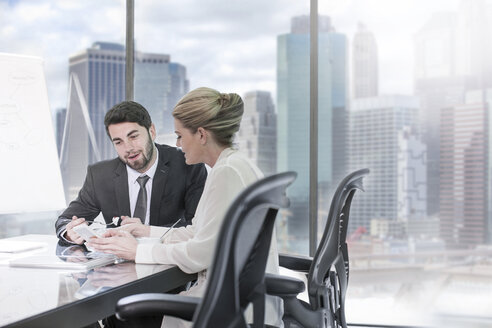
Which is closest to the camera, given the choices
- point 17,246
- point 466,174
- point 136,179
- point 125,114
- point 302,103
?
point 17,246

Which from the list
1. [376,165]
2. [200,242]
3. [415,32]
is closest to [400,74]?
[415,32]

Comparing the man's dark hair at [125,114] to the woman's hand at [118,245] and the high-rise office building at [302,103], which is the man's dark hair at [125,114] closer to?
the woman's hand at [118,245]

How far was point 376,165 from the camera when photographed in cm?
454

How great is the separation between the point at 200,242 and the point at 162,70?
9.17ft

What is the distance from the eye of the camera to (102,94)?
4.72 m

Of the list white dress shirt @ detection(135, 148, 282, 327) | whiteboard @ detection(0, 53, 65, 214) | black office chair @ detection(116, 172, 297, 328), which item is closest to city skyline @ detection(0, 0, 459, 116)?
whiteboard @ detection(0, 53, 65, 214)

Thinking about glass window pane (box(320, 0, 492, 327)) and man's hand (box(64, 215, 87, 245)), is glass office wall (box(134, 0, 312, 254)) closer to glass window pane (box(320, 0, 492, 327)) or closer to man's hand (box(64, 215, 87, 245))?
glass window pane (box(320, 0, 492, 327))

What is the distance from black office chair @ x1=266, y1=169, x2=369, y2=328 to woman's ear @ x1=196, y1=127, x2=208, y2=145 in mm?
557

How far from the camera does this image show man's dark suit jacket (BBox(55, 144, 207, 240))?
3.01 metres

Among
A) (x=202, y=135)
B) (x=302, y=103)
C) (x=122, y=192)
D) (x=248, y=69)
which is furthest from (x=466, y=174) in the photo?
(x=202, y=135)

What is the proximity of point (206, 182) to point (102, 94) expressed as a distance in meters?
2.96

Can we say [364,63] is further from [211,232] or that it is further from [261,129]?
[211,232]

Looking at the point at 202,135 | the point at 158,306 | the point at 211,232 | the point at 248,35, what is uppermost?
the point at 248,35

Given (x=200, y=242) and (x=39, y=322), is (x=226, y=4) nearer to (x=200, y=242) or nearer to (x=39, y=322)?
(x=200, y=242)
